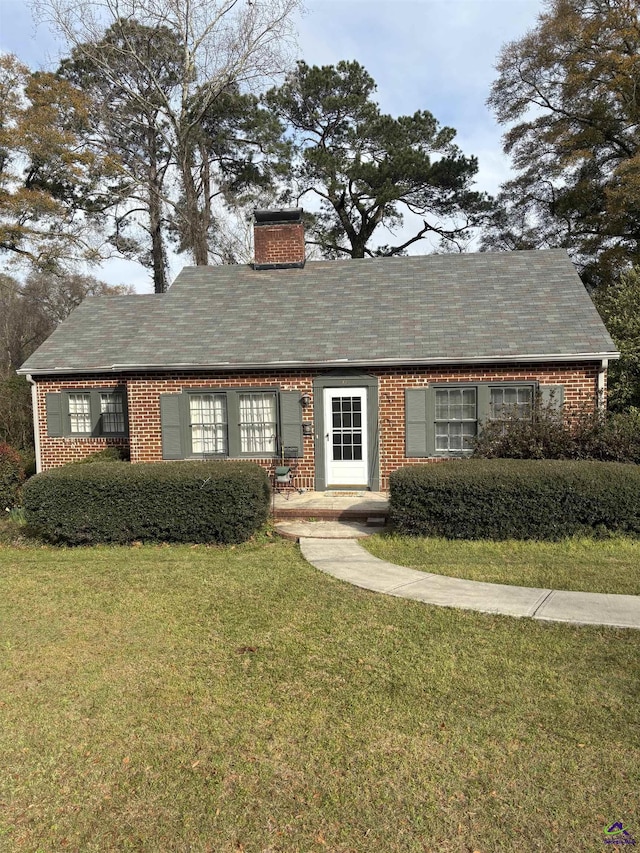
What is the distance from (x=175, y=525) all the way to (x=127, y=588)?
1.92 meters

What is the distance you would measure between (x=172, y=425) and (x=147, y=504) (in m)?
3.87

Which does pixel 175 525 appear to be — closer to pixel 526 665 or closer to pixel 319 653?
pixel 319 653

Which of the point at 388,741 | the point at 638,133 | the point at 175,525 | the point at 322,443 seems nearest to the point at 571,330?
the point at 322,443

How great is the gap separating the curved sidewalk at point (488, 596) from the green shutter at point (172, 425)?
5.58 m

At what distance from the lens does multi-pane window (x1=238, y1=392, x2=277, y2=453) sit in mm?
12164

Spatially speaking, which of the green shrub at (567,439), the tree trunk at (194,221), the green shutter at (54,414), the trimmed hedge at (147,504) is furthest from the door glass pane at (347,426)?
the tree trunk at (194,221)

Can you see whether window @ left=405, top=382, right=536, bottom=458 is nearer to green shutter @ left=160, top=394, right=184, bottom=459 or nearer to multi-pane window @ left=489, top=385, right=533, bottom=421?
multi-pane window @ left=489, top=385, right=533, bottom=421

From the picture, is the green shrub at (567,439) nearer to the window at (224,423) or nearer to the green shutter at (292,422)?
the green shutter at (292,422)

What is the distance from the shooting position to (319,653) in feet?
15.9

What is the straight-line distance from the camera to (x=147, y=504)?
28.1ft

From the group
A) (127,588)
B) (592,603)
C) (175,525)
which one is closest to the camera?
(592,603)

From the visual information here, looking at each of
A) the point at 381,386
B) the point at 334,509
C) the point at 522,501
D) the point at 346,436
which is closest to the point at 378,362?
the point at 381,386

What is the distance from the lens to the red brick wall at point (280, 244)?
15414 millimetres

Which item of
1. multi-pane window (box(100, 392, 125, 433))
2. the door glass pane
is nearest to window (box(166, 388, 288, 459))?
the door glass pane
